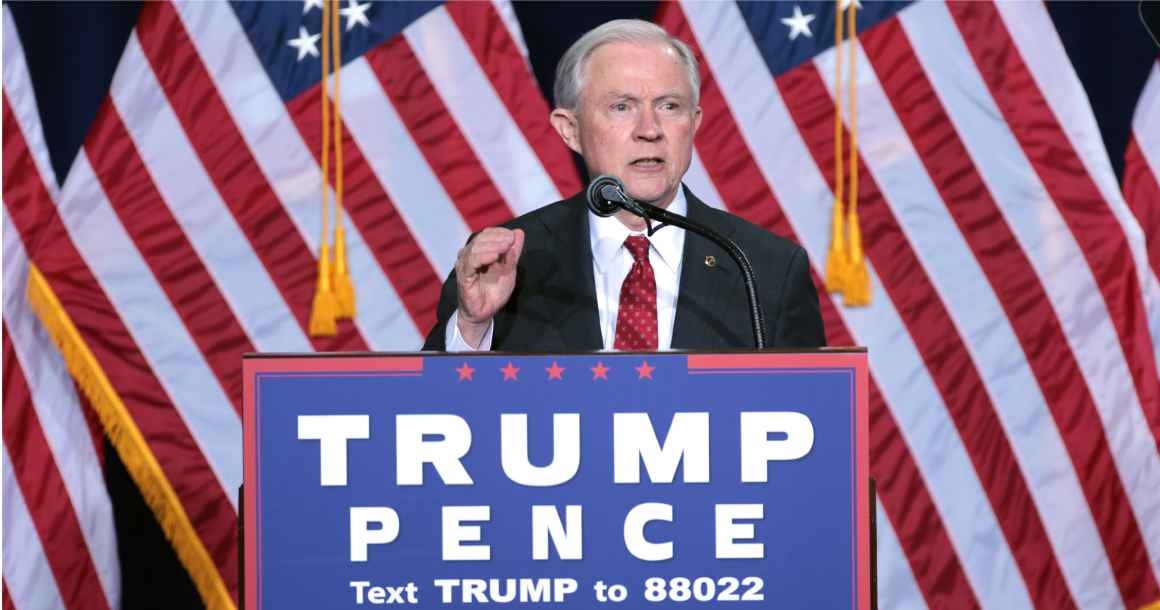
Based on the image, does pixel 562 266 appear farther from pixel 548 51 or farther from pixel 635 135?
pixel 548 51

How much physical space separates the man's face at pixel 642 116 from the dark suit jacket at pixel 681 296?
0.08 m

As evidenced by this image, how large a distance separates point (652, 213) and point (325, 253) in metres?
1.59

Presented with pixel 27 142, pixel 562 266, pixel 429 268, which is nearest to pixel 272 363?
pixel 562 266

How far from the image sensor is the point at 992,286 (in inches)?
114

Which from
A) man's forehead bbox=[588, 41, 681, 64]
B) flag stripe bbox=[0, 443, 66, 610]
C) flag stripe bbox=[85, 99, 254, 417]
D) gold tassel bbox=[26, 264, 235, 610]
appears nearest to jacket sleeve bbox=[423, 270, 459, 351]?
man's forehead bbox=[588, 41, 681, 64]

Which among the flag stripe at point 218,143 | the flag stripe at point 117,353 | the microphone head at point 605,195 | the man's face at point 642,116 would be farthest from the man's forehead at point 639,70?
the flag stripe at point 117,353

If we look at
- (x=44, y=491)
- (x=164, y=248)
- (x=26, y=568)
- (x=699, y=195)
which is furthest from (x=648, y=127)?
(x=26, y=568)

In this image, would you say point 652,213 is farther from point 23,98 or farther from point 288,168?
point 23,98

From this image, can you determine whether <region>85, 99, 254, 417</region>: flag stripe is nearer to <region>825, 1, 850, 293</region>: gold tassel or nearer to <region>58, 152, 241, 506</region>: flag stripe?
<region>58, 152, 241, 506</region>: flag stripe

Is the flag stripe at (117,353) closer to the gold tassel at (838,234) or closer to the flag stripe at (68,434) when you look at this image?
the flag stripe at (68,434)

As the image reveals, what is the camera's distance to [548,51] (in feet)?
9.95

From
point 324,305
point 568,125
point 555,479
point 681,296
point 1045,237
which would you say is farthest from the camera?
point 1045,237

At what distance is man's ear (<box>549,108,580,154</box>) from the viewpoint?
1710 mm

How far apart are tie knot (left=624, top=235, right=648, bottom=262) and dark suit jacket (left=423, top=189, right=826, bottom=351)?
5 cm
